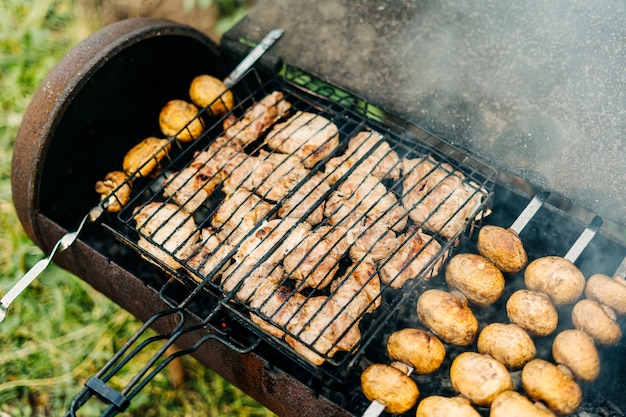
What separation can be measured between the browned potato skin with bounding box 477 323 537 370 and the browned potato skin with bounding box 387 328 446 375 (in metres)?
0.22

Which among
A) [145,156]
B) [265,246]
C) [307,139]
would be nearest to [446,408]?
[265,246]

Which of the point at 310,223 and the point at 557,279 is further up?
the point at 557,279

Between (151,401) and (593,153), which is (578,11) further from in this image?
(151,401)

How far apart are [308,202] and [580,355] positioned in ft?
5.08

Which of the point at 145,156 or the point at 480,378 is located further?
the point at 145,156

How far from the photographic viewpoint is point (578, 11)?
3186 millimetres

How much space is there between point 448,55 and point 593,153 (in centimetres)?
106

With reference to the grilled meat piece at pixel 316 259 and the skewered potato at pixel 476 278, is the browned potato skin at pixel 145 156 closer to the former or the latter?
the grilled meat piece at pixel 316 259

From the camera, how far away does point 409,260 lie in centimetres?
277

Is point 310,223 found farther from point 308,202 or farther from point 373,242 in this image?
point 373,242

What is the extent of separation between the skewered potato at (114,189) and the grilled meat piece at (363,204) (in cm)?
128

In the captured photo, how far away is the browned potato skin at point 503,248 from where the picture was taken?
2.77 m

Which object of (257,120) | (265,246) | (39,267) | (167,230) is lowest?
(39,267)

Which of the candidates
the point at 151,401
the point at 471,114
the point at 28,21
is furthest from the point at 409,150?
the point at 28,21
